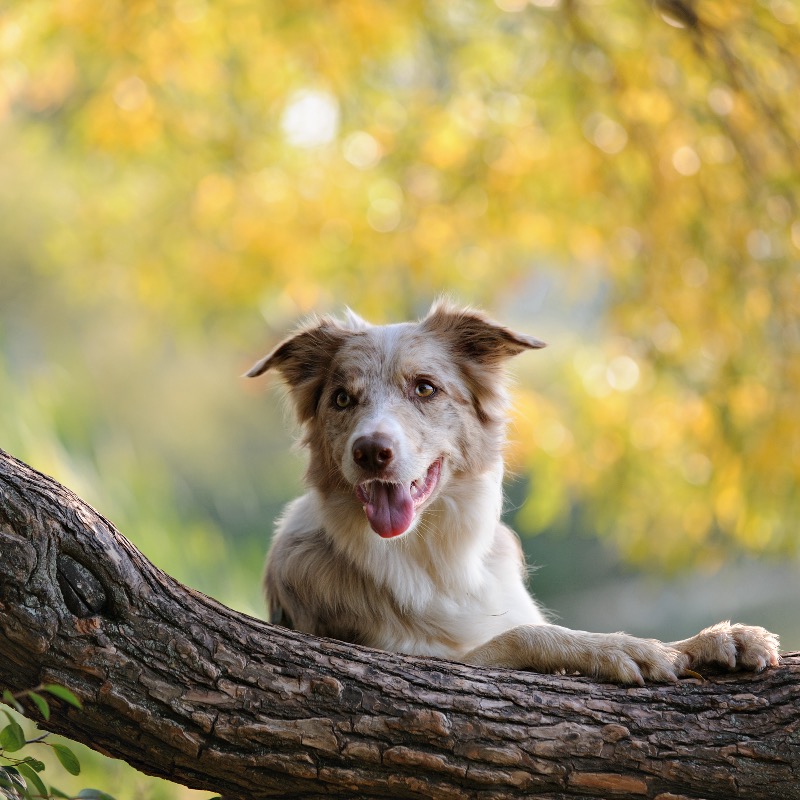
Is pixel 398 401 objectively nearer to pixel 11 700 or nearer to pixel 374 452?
pixel 374 452

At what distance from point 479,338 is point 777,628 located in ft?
38.1

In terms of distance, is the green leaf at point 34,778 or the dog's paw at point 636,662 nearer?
the green leaf at point 34,778

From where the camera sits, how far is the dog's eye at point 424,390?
3.83 m

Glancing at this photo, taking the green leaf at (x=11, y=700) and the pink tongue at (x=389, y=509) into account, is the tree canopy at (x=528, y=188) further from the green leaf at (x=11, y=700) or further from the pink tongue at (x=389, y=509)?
the green leaf at (x=11, y=700)

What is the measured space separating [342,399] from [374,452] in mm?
445

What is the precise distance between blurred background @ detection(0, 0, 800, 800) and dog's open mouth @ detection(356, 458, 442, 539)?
2533 mm

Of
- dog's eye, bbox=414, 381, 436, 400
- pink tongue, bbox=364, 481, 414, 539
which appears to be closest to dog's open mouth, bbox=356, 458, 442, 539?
pink tongue, bbox=364, 481, 414, 539

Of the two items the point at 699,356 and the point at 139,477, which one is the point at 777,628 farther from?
the point at 139,477

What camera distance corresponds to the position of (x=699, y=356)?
7070mm

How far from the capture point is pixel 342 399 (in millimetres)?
3842

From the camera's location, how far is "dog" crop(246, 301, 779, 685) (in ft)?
11.7

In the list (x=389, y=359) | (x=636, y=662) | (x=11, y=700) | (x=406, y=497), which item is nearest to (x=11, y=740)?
(x=11, y=700)

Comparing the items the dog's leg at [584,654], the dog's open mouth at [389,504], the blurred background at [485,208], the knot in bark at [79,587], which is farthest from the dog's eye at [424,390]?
the blurred background at [485,208]

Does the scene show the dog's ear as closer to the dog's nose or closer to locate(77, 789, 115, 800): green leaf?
the dog's nose
